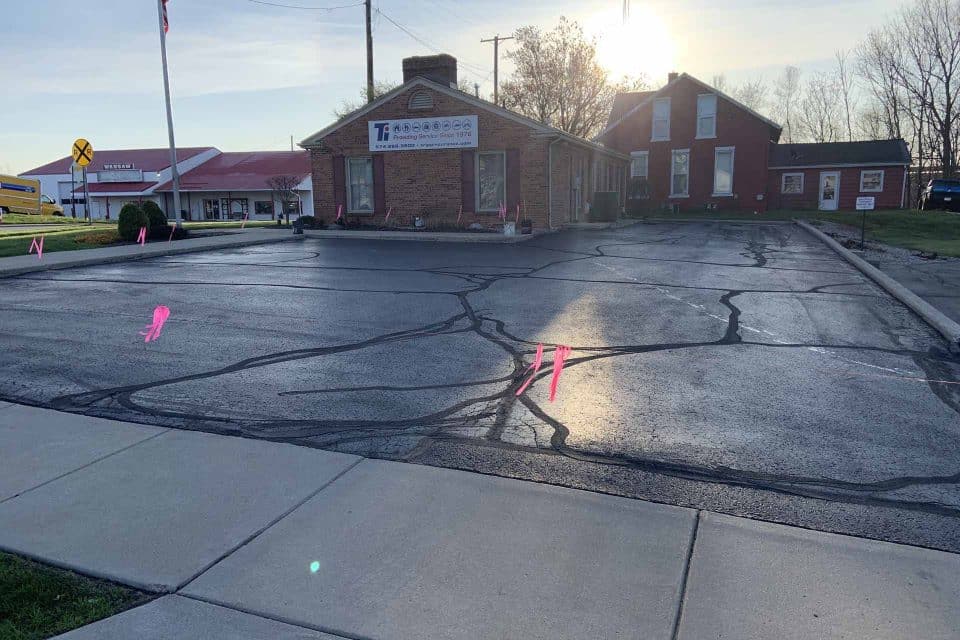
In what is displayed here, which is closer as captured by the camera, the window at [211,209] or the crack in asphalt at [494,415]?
the crack in asphalt at [494,415]

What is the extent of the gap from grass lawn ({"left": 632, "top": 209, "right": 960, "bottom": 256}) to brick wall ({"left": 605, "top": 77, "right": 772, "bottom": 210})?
301 cm

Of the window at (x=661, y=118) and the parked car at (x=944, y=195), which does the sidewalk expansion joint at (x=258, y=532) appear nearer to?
the window at (x=661, y=118)

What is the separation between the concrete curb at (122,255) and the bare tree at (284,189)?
42.8 ft

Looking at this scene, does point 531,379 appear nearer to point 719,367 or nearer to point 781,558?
point 719,367

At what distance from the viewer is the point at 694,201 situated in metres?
40.5

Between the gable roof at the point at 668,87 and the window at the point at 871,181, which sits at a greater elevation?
the gable roof at the point at 668,87

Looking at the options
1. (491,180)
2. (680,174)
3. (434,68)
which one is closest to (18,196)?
(434,68)

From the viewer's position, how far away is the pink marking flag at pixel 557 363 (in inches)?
244

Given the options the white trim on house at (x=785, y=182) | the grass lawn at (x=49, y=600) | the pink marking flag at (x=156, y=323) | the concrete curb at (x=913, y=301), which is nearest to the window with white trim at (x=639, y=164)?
the white trim on house at (x=785, y=182)

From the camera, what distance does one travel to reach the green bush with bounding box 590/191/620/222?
2858 centimetres

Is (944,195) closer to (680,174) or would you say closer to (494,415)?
(680,174)

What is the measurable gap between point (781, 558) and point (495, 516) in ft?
4.76

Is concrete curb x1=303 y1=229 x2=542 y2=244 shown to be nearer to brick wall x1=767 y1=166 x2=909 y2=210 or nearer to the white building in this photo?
brick wall x1=767 y1=166 x2=909 y2=210

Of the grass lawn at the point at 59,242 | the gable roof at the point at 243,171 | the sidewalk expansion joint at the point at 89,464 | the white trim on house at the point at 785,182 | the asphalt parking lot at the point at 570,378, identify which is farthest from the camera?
the gable roof at the point at 243,171
